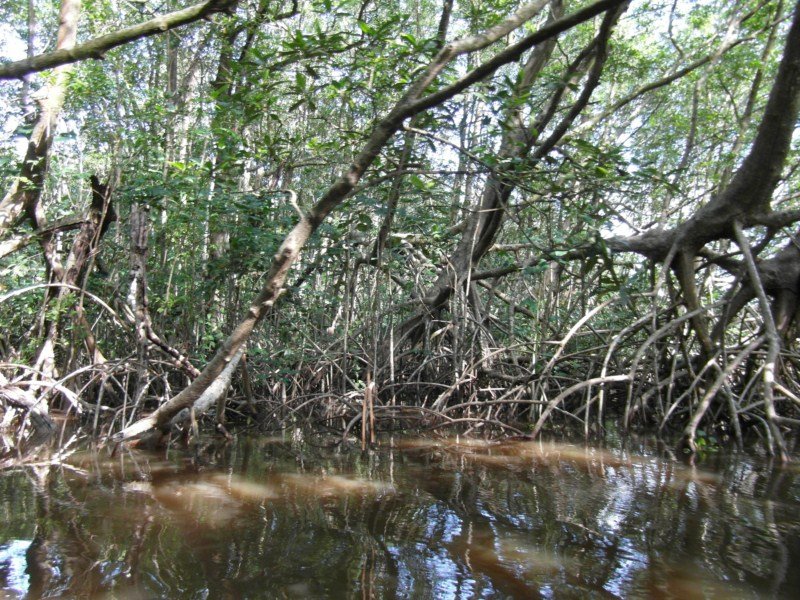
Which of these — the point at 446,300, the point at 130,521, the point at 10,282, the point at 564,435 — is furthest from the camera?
the point at 446,300

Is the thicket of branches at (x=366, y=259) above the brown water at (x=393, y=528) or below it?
above

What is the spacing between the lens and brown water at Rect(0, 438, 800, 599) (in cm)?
191

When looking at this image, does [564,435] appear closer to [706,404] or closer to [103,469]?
[706,404]

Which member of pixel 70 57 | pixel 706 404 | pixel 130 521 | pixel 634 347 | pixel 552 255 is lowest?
pixel 130 521

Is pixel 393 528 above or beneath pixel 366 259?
beneath

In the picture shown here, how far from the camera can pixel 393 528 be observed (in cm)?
246

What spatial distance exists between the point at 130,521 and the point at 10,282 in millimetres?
4077

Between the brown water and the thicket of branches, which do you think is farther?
the thicket of branches

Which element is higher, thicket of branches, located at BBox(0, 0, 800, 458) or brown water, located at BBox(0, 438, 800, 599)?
thicket of branches, located at BBox(0, 0, 800, 458)

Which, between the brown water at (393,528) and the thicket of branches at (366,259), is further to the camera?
the thicket of branches at (366,259)

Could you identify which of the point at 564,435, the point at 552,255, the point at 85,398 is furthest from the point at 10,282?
the point at 564,435

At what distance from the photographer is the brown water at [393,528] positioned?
1.91 m

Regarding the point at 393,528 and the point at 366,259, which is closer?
the point at 393,528

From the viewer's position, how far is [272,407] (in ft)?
17.2
